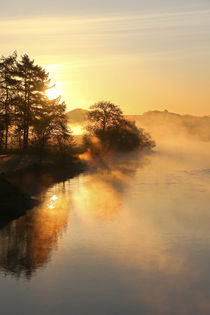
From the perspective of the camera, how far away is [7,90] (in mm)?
67812

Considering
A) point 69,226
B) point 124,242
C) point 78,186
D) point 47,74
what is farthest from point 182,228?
point 47,74

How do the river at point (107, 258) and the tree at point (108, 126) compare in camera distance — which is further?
the tree at point (108, 126)

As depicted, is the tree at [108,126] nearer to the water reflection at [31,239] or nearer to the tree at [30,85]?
the tree at [30,85]

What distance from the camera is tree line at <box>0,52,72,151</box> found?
61.7 metres

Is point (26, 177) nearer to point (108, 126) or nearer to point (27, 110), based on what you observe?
point (27, 110)

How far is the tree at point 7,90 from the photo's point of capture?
65.4 metres

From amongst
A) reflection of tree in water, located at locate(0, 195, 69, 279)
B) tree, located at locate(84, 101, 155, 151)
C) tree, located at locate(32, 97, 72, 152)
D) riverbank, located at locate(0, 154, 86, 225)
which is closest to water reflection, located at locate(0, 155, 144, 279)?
reflection of tree in water, located at locate(0, 195, 69, 279)

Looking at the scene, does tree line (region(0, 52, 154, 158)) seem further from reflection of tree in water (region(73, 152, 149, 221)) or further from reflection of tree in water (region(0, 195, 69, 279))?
reflection of tree in water (region(0, 195, 69, 279))

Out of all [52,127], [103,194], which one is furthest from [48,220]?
[52,127]

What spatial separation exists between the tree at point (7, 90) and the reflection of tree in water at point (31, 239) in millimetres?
33498

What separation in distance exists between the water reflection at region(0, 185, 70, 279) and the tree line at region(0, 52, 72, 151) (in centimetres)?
2744

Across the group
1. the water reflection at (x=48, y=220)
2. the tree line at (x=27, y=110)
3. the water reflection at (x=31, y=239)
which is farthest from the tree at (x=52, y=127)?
the water reflection at (x=31, y=239)

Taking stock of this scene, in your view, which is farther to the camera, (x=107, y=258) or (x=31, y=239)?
(x=31, y=239)

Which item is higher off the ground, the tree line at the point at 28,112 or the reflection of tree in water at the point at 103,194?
the tree line at the point at 28,112
